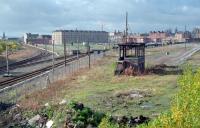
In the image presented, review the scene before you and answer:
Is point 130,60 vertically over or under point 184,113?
under

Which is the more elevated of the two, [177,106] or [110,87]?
[177,106]

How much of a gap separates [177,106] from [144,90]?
25.9 m

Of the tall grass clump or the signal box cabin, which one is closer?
the tall grass clump

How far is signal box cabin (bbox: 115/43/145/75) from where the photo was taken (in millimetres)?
48344

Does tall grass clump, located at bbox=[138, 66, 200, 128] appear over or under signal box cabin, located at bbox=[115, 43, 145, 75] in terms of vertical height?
over

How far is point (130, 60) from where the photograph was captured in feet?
161

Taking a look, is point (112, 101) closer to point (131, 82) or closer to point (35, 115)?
point (35, 115)

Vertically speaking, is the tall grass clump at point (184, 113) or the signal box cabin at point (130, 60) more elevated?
the tall grass clump at point (184, 113)

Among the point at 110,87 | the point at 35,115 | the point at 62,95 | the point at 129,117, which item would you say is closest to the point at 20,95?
the point at 62,95

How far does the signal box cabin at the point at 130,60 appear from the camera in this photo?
1903 inches

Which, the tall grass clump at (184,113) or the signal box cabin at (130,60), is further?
the signal box cabin at (130,60)

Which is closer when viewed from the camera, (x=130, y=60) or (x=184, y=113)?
(x=184, y=113)

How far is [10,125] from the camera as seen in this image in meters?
28.8

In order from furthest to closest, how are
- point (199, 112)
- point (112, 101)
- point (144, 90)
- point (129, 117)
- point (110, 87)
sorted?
point (110, 87)
point (144, 90)
point (112, 101)
point (129, 117)
point (199, 112)
